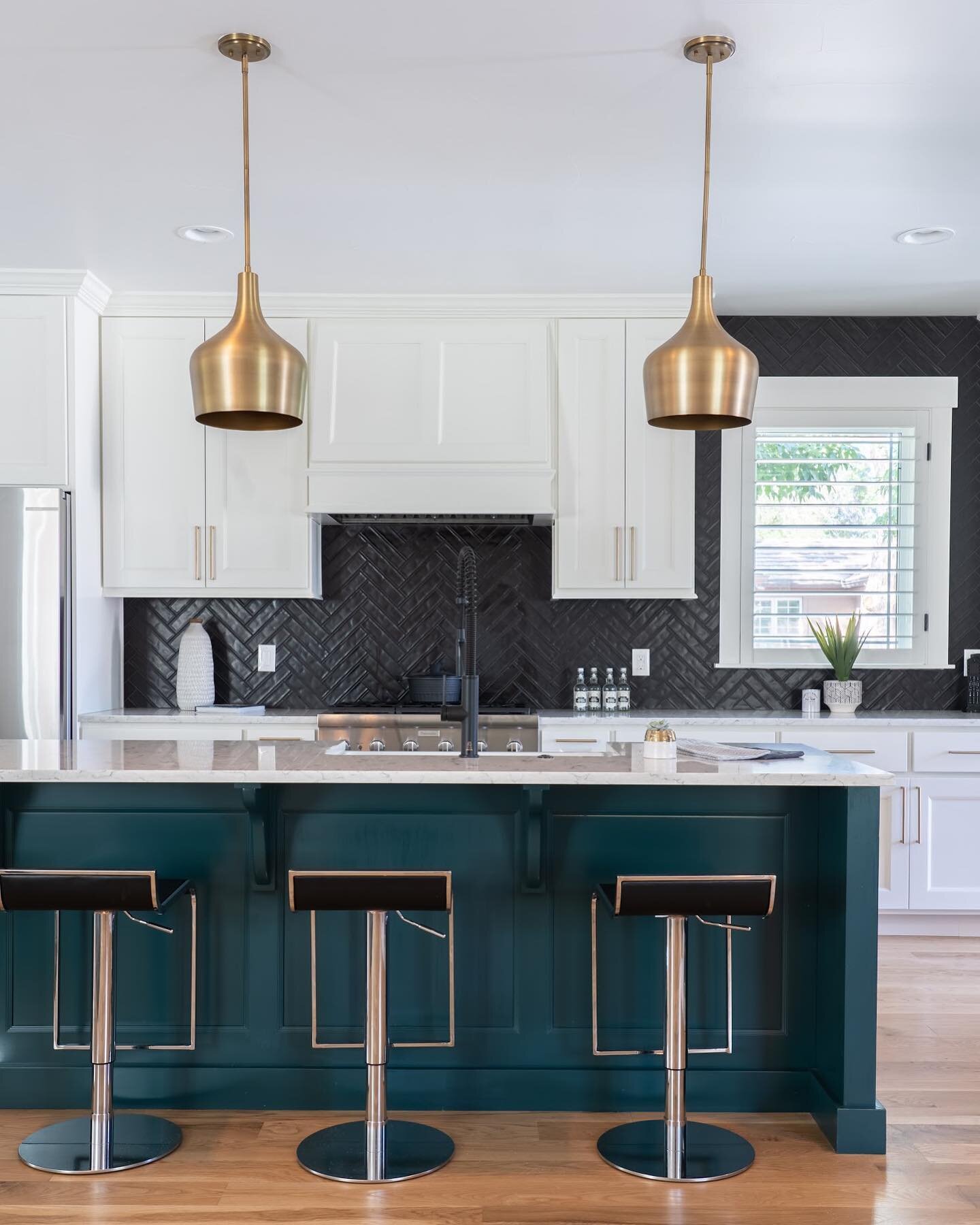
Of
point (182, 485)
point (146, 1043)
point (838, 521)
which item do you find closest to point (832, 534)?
point (838, 521)

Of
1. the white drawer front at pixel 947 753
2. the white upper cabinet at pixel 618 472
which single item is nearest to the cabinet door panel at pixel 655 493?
the white upper cabinet at pixel 618 472

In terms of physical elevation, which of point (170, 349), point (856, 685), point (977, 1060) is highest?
point (170, 349)

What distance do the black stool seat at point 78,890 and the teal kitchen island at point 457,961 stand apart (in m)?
0.44

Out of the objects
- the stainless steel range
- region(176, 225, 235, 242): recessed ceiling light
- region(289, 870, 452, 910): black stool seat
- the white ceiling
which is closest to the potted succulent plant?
the stainless steel range

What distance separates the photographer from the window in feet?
16.8

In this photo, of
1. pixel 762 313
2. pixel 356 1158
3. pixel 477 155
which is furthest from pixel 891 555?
pixel 356 1158

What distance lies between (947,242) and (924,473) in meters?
1.28

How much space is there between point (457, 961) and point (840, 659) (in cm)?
275

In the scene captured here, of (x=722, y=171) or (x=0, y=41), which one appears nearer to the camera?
(x=0, y=41)

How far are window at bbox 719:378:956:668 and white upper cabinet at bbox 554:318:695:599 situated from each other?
0.43m

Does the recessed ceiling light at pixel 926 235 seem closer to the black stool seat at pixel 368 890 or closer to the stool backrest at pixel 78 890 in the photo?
the black stool seat at pixel 368 890

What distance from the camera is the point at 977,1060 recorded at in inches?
131

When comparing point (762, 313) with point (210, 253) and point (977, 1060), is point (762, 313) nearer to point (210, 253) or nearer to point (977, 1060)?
point (210, 253)

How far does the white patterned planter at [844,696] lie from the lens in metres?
4.92
